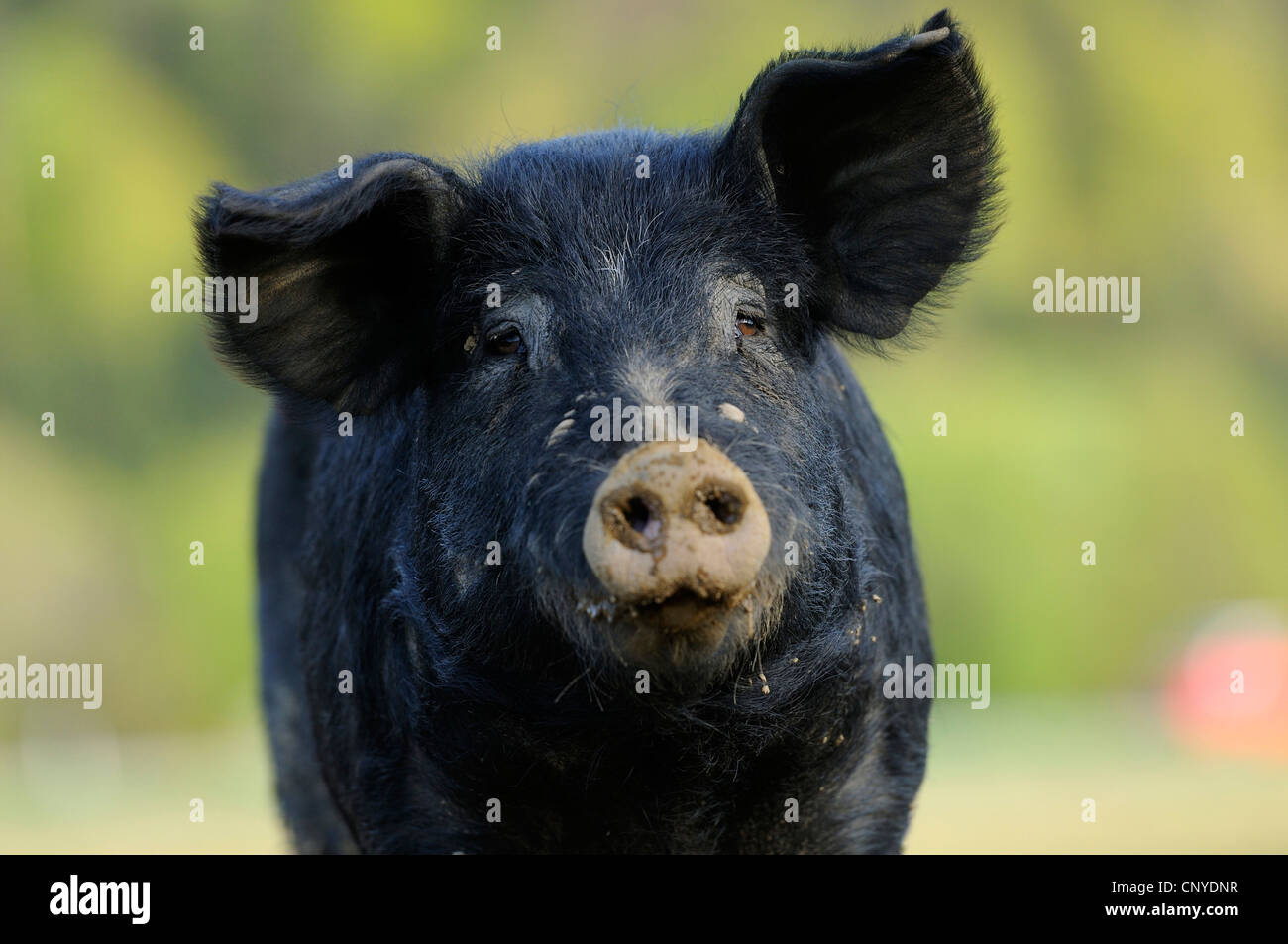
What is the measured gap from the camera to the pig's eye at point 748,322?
521 centimetres

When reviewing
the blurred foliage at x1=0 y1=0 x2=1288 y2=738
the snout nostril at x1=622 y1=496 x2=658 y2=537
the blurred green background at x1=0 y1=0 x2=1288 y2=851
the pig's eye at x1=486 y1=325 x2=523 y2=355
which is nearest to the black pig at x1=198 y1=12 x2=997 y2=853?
the pig's eye at x1=486 y1=325 x2=523 y2=355

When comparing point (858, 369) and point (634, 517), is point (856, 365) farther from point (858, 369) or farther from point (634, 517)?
point (634, 517)

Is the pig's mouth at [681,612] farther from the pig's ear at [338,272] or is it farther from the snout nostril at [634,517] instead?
the pig's ear at [338,272]

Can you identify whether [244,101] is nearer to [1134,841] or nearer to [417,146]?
[417,146]

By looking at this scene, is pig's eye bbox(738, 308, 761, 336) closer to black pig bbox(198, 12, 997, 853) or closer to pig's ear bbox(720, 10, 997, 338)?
black pig bbox(198, 12, 997, 853)

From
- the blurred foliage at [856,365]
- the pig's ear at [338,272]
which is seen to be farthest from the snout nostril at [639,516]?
the blurred foliage at [856,365]

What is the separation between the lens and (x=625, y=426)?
4547 millimetres

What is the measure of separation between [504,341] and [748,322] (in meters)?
0.79

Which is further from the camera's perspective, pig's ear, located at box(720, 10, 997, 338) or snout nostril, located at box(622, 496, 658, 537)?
pig's ear, located at box(720, 10, 997, 338)

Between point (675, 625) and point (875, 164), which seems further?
point (875, 164)

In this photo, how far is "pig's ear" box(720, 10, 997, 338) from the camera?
5.25m

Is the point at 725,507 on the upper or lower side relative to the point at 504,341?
lower

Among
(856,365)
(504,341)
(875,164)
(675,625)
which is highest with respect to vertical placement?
(856,365)

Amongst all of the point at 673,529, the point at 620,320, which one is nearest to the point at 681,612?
the point at 673,529
